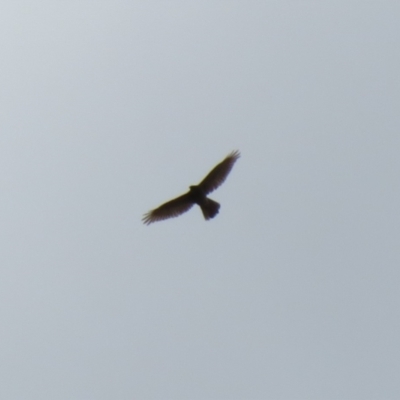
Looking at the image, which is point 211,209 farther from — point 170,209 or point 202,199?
point 170,209

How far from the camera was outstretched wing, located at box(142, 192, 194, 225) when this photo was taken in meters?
23.0

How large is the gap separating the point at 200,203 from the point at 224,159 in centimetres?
131

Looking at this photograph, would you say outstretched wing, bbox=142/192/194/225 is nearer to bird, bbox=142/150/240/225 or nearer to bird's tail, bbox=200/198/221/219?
bird, bbox=142/150/240/225

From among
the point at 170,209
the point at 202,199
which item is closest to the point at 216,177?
the point at 202,199

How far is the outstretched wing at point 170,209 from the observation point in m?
23.0

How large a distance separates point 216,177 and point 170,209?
4.89 feet

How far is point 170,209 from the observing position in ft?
76.1

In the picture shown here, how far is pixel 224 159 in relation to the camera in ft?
75.3

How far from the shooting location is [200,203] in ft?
74.4

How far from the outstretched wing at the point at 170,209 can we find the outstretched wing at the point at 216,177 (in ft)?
1.64

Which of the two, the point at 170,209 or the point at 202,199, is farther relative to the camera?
the point at 170,209

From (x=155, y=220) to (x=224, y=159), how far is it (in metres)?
2.40

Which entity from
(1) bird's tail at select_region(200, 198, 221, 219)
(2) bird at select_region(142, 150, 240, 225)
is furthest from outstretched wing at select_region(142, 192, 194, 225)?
(1) bird's tail at select_region(200, 198, 221, 219)

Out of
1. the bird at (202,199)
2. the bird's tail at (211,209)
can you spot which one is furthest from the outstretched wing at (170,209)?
the bird's tail at (211,209)
